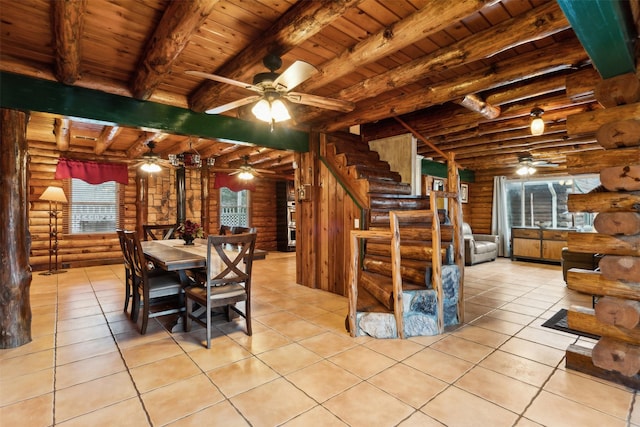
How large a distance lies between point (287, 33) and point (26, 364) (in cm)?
332

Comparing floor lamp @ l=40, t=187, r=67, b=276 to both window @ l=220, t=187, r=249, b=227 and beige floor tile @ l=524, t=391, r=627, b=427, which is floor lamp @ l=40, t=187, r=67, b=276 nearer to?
window @ l=220, t=187, r=249, b=227

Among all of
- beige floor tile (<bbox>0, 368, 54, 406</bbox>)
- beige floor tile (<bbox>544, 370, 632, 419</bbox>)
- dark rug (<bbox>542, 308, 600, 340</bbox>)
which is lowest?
beige floor tile (<bbox>544, 370, 632, 419</bbox>)

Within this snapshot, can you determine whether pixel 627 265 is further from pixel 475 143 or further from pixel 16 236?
pixel 16 236

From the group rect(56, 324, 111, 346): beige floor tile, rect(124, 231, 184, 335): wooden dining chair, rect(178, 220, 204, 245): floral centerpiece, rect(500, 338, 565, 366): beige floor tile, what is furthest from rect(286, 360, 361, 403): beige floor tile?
rect(178, 220, 204, 245): floral centerpiece

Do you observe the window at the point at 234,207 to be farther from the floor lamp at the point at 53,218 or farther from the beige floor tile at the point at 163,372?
the beige floor tile at the point at 163,372

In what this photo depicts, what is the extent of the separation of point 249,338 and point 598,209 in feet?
10.2

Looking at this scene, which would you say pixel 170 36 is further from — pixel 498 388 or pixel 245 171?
pixel 245 171

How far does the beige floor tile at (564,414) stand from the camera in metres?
1.80

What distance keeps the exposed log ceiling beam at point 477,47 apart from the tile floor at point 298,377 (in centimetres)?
249

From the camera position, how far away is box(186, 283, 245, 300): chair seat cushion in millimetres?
2950

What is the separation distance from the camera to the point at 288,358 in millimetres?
2605

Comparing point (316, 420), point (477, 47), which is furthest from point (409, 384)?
point (477, 47)

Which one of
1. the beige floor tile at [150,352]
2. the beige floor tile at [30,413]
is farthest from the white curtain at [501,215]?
the beige floor tile at [30,413]

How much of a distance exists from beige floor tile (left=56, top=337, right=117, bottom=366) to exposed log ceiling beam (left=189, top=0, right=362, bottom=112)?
2698mm
